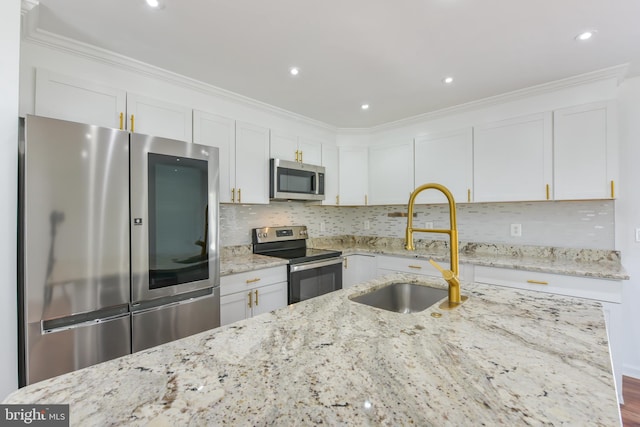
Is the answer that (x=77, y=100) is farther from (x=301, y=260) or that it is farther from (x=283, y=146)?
(x=301, y=260)

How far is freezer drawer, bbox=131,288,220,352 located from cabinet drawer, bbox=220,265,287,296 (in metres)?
0.13

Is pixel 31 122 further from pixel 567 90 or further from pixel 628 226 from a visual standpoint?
pixel 628 226

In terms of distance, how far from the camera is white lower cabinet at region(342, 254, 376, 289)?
3193mm

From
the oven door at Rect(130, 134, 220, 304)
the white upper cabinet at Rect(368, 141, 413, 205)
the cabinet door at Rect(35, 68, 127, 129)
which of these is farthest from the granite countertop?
the cabinet door at Rect(35, 68, 127, 129)

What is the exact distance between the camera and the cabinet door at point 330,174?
3465mm

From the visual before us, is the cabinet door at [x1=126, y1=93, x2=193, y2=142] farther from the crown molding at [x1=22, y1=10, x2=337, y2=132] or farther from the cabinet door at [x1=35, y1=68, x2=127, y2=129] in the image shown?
the crown molding at [x1=22, y1=10, x2=337, y2=132]

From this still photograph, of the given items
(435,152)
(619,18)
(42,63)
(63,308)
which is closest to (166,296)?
(63,308)

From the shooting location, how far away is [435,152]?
304cm

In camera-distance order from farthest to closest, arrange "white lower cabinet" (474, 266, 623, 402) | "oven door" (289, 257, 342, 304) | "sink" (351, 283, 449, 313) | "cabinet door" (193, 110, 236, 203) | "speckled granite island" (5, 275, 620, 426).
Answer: "oven door" (289, 257, 342, 304) < "cabinet door" (193, 110, 236, 203) < "white lower cabinet" (474, 266, 623, 402) < "sink" (351, 283, 449, 313) < "speckled granite island" (5, 275, 620, 426)

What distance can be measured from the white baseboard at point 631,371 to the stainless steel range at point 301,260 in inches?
95.1

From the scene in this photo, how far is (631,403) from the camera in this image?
6.36 ft

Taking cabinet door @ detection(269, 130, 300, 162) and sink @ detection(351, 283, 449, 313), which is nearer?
sink @ detection(351, 283, 449, 313)

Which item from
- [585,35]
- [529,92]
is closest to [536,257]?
[529,92]

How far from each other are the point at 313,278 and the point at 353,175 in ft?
4.91
